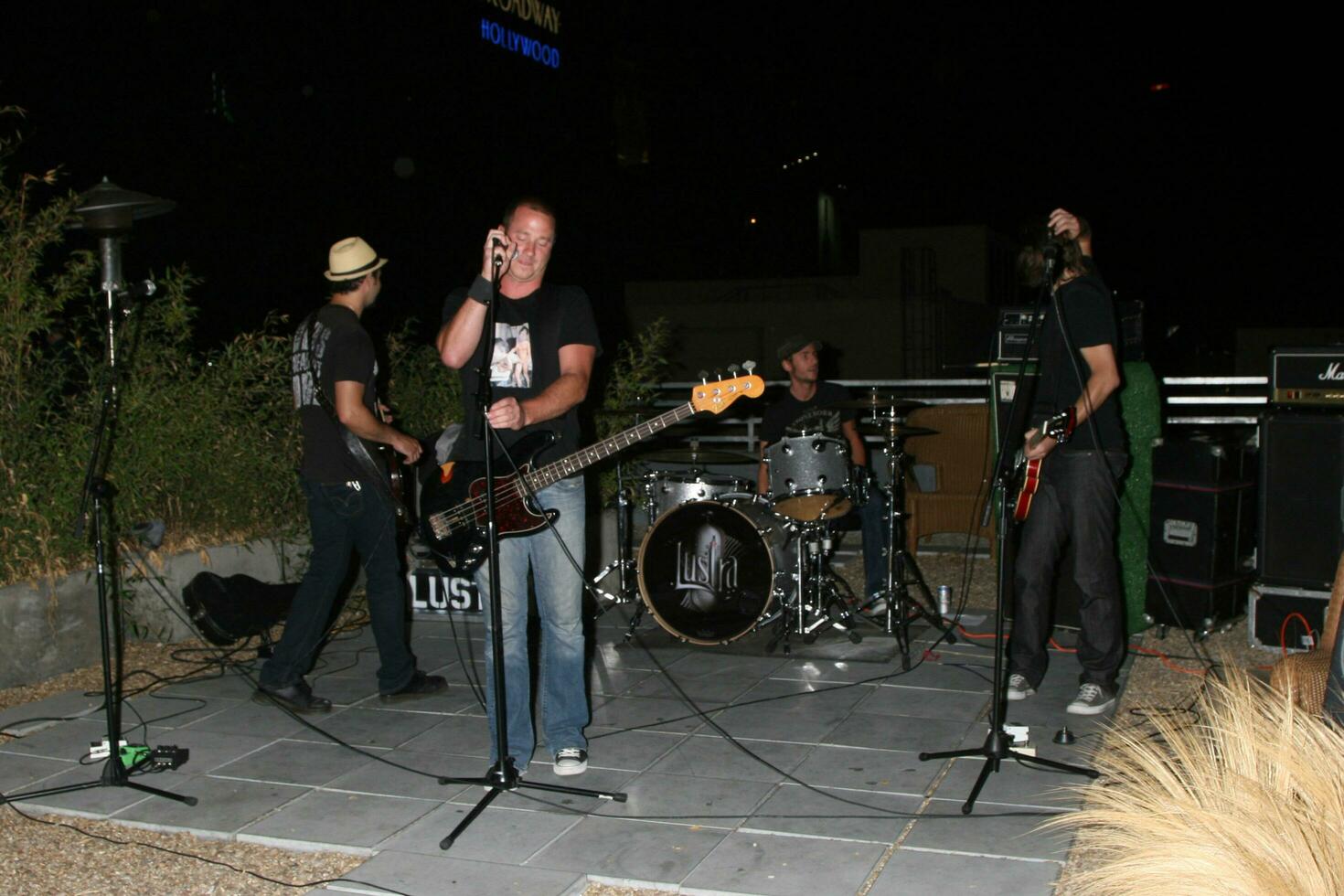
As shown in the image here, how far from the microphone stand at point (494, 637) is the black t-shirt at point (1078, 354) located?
2.32 metres

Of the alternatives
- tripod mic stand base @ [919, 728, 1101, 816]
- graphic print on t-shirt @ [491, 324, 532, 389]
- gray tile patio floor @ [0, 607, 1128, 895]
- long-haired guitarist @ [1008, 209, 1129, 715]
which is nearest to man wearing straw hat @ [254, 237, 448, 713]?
gray tile patio floor @ [0, 607, 1128, 895]

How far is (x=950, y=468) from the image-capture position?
888cm

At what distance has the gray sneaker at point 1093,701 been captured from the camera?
4902 millimetres

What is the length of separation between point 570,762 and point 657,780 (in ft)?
1.03

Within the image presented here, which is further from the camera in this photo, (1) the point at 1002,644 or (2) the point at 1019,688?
(2) the point at 1019,688

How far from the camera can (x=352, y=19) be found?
1399 cm

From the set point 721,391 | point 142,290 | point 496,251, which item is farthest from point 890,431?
point 142,290

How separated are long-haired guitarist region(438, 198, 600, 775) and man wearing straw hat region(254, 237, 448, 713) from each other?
0.96 meters

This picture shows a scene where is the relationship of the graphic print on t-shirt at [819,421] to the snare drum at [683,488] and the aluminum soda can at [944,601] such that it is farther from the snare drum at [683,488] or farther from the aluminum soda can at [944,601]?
the aluminum soda can at [944,601]

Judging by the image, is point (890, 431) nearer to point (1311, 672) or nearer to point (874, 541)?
point (874, 541)

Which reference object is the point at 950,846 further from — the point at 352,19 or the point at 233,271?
the point at 352,19

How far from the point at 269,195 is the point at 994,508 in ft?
34.1

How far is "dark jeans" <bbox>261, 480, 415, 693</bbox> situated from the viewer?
17.2ft

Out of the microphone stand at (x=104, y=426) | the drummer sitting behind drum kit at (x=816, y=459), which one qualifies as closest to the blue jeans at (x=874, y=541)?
the drummer sitting behind drum kit at (x=816, y=459)
